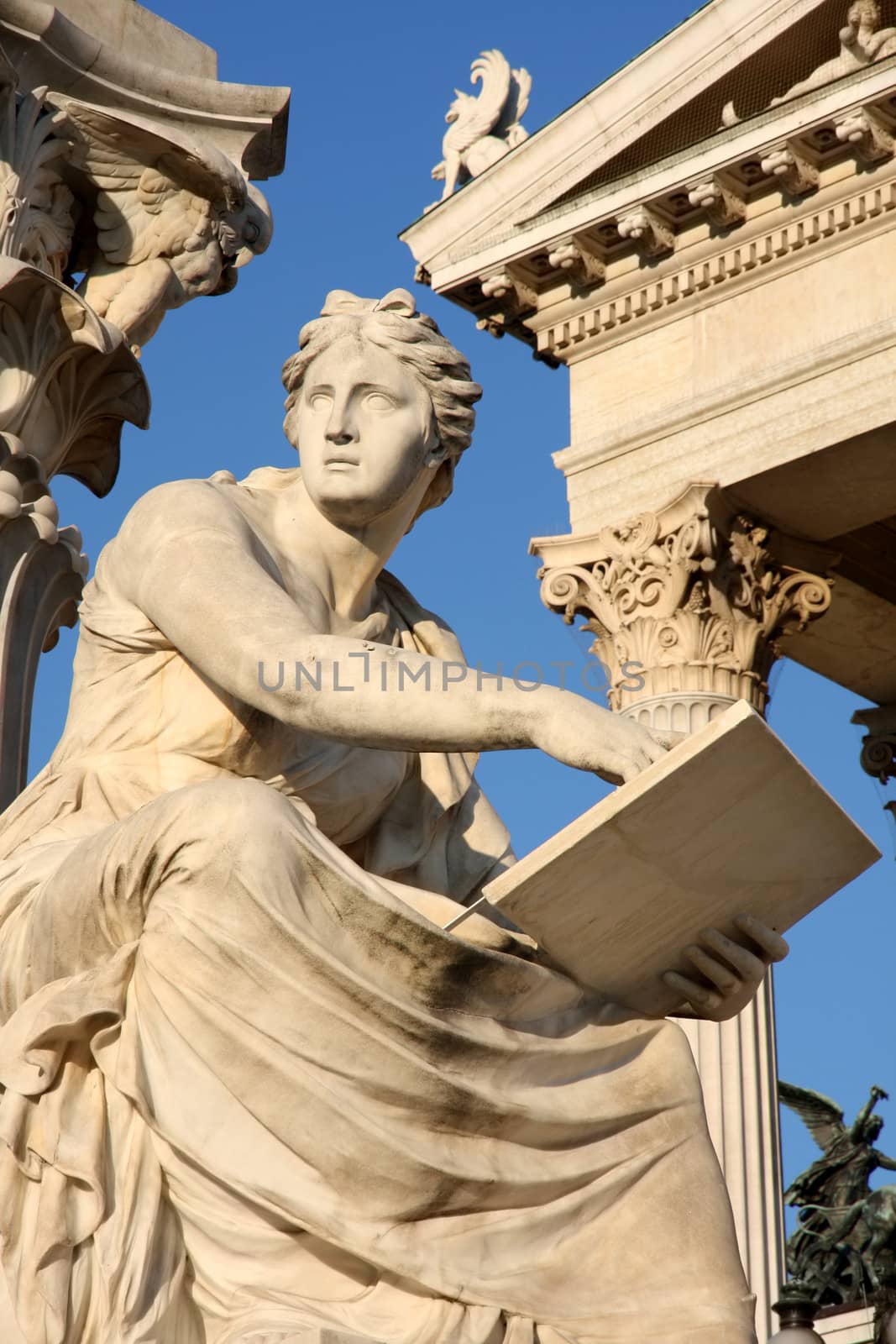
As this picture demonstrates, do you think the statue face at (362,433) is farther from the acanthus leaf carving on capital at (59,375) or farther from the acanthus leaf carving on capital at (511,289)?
the acanthus leaf carving on capital at (511,289)

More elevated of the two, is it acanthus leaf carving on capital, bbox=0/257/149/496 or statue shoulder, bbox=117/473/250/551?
acanthus leaf carving on capital, bbox=0/257/149/496

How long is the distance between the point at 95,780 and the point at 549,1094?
108 cm

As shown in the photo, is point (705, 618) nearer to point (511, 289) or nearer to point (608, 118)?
point (511, 289)

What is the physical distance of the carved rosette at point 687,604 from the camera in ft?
53.4

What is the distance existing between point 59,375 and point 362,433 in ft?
4.42

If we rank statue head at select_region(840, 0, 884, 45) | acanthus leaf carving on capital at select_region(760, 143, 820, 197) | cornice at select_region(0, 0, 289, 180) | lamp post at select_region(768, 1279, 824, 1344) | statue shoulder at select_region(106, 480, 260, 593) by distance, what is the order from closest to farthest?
1. statue shoulder at select_region(106, 480, 260, 593)
2. cornice at select_region(0, 0, 289, 180)
3. lamp post at select_region(768, 1279, 824, 1344)
4. acanthus leaf carving on capital at select_region(760, 143, 820, 197)
5. statue head at select_region(840, 0, 884, 45)

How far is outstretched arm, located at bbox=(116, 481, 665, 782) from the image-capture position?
14.2 feet

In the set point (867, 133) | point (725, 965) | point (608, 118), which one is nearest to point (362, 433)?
point (725, 965)

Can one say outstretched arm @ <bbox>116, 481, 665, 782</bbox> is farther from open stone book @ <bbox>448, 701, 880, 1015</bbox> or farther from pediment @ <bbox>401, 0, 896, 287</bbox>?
pediment @ <bbox>401, 0, 896, 287</bbox>

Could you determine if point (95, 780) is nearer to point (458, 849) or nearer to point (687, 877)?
point (458, 849)

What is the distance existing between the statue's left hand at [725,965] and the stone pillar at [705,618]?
34.9 ft

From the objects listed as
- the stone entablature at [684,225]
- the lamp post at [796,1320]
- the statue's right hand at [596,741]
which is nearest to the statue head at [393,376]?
the statue's right hand at [596,741]

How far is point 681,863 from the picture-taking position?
14.2 feet

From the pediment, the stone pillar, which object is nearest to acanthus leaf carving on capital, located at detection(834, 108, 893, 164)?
the pediment
